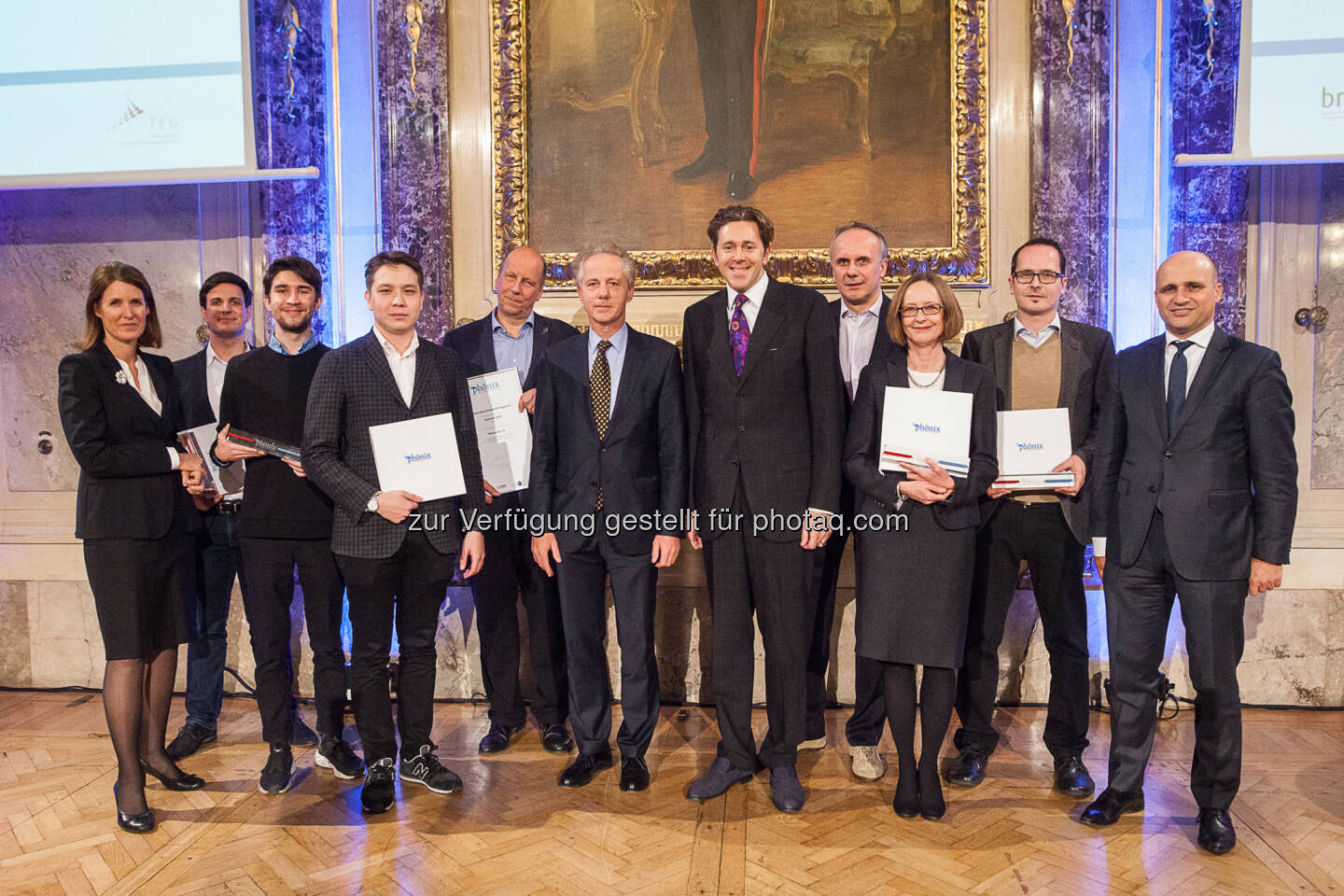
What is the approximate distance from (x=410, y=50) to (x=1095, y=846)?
177 inches

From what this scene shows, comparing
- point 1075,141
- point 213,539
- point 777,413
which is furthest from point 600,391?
point 1075,141

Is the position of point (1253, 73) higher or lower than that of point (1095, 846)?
higher

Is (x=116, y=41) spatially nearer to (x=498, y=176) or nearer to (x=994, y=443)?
(x=498, y=176)

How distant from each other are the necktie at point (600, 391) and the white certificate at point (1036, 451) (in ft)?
4.58

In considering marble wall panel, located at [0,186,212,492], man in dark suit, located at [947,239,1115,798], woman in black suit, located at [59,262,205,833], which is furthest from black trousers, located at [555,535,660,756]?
marble wall panel, located at [0,186,212,492]

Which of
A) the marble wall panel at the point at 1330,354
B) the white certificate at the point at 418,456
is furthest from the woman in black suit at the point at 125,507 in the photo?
the marble wall panel at the point at 1330,354

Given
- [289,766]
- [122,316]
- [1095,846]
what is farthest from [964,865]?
[122,316]

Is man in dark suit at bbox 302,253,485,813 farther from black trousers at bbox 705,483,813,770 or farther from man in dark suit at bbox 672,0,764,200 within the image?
man in dark suit at bbox 672,0,764,200

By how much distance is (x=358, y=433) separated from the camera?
3.05 m

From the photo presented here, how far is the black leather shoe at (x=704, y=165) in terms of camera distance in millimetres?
4410

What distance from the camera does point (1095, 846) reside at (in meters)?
2.82

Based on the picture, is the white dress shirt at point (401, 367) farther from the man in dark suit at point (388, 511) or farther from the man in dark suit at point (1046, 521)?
the man in dark suit at point (1046, 521)

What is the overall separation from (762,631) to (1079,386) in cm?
143

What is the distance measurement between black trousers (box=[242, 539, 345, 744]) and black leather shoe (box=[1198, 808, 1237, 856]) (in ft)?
9.96
